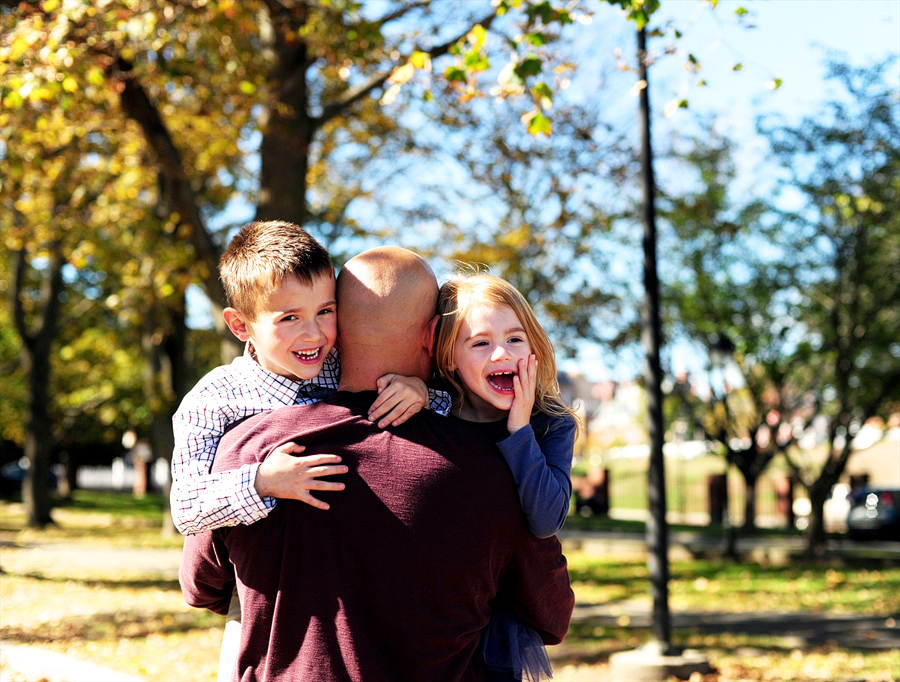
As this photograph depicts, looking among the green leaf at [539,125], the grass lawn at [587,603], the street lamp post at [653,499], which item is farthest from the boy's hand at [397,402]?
the street lamp post at [653,499]

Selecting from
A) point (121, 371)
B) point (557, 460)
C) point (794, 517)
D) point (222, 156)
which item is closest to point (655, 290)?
point (557, 460)

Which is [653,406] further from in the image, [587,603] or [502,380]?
[502,380]

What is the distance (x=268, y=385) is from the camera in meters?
2.27

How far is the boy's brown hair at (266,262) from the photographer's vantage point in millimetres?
2176

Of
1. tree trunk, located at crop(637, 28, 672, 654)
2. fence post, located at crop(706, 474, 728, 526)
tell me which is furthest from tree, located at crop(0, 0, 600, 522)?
fence post, located at crop(706, 474, 728, 526)

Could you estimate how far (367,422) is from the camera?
196 centimetres

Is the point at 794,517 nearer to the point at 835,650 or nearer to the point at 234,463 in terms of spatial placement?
the point at 835,650

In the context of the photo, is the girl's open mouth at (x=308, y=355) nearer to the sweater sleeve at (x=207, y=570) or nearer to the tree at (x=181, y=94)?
the sweater sleeve at (x=207, y=570)

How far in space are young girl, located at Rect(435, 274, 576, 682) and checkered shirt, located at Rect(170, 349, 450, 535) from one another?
130 millimetres

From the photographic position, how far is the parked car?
2219cm

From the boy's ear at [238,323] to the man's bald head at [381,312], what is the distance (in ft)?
1.08

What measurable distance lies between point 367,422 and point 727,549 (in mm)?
16769

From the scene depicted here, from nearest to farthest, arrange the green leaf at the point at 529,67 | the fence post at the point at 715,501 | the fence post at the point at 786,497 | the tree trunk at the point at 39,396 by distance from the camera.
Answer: the green leaf at the point at 529,67
the tree trunk at the point at 39,396
the fence post at the point at 715,501
the fence post at the point at 786,497

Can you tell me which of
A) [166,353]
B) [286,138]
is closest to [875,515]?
[166,353]
